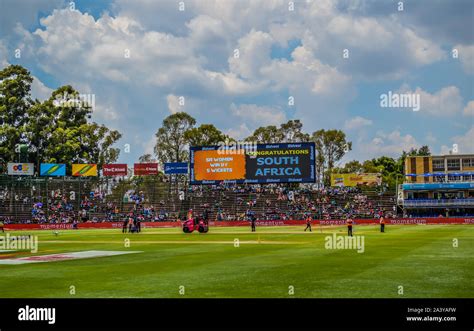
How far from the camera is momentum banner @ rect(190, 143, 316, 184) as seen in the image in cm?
7812

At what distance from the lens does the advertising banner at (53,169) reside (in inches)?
3654

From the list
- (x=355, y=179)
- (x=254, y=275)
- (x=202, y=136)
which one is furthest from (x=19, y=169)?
(x=254, y=275)

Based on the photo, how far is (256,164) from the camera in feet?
261

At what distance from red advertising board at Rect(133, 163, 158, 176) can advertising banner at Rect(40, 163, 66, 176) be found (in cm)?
1249

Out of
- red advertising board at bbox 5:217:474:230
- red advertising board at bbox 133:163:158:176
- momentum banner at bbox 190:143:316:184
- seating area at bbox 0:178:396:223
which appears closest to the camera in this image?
red advertising board at bbox 5:217:474:230

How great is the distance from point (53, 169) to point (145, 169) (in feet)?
52.0

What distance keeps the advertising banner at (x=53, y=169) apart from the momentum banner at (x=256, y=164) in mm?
25813

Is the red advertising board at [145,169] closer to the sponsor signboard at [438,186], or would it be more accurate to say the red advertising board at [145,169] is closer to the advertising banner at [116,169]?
the advertising banner at [116,169]

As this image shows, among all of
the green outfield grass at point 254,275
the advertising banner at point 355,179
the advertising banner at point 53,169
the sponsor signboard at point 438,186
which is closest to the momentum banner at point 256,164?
the advertising banner at point 53,169

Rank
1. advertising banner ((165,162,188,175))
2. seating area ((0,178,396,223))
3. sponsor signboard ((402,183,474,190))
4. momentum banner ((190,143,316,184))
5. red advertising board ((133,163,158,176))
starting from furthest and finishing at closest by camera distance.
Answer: red advertising board ((133,163,158,176)) → sponsor signboard ((402,183,474,190)) → advertising banner ((165,162,188,175)) → seating area ((0,178,396,223)) → momentum banner ((190,143,316,184))

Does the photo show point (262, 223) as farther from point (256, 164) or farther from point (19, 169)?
point (19, 169)

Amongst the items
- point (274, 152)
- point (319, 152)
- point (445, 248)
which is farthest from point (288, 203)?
point (445, 248)

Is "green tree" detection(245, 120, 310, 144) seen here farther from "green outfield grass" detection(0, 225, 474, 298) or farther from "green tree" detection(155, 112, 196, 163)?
"green outfield grass" detection(0, 225, 474, 298)

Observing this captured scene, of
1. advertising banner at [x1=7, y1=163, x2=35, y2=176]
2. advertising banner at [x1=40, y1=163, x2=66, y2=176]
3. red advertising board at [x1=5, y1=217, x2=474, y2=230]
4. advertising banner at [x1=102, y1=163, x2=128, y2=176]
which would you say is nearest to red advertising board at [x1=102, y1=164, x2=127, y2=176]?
advertising banner at [x1=102, y1=163, x2=128, y2=176]
